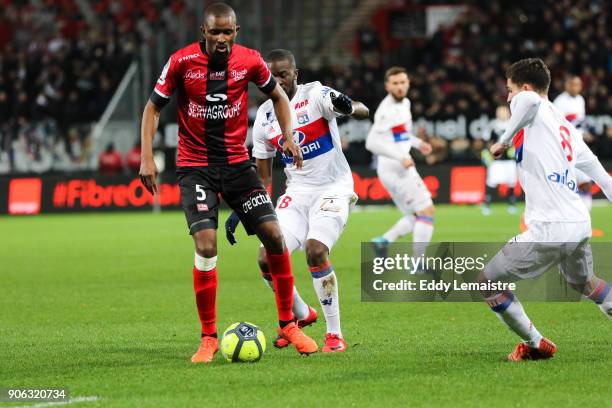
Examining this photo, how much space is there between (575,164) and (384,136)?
6.89 meters

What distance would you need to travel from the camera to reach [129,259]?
16766 millimetres

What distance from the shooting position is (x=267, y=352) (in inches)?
331

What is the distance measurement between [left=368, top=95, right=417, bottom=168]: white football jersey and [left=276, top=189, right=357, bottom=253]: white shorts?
5.42 meters

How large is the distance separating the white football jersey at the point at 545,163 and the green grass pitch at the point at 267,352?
973 millimetres

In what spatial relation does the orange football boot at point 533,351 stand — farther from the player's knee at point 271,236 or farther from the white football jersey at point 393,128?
the white football jersey at point 393,128

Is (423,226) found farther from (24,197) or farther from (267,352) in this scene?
(24,197)

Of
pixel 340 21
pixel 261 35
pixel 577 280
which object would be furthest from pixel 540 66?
pixel 340 21

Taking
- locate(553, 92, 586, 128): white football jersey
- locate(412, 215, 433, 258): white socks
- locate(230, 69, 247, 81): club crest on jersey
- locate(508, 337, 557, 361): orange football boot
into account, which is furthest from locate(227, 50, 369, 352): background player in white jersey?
locate(553, 92, 586, 128): white football jersey

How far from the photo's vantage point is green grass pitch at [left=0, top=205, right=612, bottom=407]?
660 cm

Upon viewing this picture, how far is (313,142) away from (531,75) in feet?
6.84

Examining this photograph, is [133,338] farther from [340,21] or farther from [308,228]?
[340,21]

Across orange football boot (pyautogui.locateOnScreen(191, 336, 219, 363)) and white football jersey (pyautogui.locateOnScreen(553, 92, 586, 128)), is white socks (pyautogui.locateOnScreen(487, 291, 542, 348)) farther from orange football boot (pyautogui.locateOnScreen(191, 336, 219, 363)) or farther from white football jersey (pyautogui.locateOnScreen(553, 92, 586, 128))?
white football jersey (pyautogui.locateOnScreen(553, 92, 586, 128))

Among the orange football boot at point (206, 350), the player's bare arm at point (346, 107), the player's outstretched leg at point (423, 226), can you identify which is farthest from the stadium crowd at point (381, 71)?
the orange football boot at point (206, 350)

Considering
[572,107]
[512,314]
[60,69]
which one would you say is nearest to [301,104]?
[512,314]
